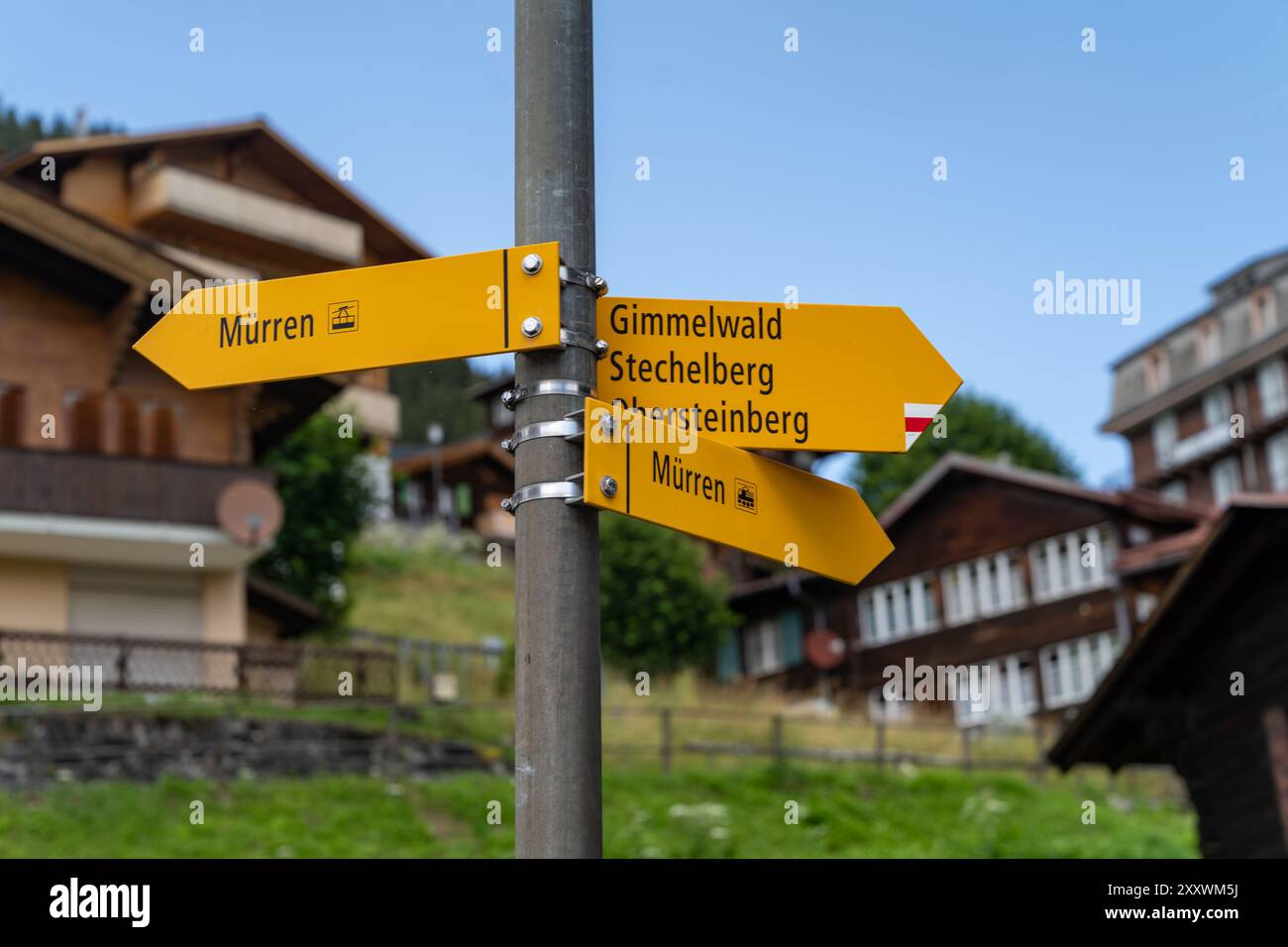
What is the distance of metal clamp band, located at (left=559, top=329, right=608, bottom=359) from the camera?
3.86 m

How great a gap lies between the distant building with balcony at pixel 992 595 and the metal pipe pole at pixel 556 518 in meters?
36.2

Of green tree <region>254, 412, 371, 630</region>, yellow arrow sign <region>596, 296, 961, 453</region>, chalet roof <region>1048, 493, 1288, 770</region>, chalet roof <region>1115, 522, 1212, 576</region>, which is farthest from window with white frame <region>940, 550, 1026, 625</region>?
yellow arrow sign <region>596, 296, 961, 453</region>

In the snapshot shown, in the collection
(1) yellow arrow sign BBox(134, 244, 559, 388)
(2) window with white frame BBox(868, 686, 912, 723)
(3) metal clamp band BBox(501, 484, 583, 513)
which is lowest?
(3) metal clamp band BBox(501, 484, 583, 513)

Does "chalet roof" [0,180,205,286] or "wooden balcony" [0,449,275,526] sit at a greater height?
"chalet roof" [0,180,205,286]

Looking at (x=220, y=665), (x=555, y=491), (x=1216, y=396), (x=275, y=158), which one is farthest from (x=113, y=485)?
(x=1216, y=396)

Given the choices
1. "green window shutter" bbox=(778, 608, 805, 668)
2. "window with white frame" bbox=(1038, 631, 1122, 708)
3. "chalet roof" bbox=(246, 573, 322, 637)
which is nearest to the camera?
"chalet roof" bbox=(246, 573, 322, 637)

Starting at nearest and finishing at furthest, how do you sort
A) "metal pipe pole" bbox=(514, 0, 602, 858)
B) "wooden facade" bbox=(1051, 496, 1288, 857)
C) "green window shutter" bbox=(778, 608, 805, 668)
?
"metal pipe pole" bbox=(514, 0, 602, 858)
"wooden facade" bbox=(1051, 496, 1288, 857)
"green window shutter" bbox=(778, 608, 805, 668)

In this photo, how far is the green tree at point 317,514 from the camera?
36406 millimetres

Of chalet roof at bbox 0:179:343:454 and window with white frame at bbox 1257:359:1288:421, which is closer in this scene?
chalet roof at bbox 0:179:343:454

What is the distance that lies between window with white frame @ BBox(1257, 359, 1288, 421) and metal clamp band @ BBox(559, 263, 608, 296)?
5655 cm

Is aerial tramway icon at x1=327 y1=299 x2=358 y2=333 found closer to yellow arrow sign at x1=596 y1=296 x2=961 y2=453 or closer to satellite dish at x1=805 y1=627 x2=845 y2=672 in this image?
yellow arrow sign at x1=596 y1=296 x2=961 y2=453

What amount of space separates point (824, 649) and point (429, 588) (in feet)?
40.1

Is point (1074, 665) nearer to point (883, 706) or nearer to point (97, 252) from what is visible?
point (883, 706)
